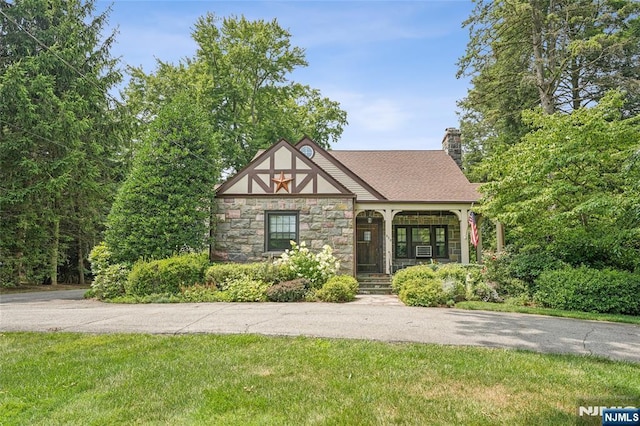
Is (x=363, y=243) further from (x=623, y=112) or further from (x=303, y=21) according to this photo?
(x=623, y=112)

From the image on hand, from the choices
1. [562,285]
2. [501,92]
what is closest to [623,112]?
[501,92]

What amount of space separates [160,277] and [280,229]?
13.9 ft

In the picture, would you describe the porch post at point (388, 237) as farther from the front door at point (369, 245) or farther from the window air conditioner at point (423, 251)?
the window air conditioner at point (423, 251)

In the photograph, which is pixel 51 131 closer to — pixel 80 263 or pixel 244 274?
pixel 80 263

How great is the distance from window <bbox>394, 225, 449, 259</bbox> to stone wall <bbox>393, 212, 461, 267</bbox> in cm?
17

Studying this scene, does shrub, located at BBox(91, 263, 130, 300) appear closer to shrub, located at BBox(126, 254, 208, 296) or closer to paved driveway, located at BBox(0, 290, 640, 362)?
shrub, located at BBox(126, 254, 208, 296)

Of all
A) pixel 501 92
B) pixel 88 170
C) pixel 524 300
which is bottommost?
pixel 524 300

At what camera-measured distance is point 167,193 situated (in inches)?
471

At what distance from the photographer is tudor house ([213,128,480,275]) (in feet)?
43.1

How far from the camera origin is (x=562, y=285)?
29.8 feet

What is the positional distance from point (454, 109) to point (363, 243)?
50.7ft

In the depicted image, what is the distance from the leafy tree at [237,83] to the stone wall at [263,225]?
9773 mm

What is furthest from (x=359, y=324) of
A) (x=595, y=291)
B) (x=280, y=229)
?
(x=280, y=229)

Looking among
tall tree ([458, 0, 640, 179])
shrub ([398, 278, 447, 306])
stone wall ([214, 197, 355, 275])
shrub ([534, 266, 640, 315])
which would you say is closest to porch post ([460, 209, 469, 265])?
tall tree ([458, 0, 640, 179])
